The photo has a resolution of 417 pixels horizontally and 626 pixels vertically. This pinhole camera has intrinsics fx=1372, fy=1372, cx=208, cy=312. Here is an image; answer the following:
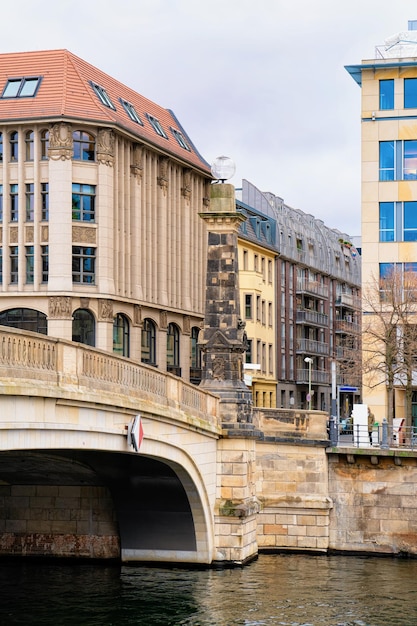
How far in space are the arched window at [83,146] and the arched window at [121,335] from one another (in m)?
8.06

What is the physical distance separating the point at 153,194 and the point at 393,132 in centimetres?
1663

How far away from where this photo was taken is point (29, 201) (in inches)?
2643

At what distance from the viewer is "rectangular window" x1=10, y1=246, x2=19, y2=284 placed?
6700cm

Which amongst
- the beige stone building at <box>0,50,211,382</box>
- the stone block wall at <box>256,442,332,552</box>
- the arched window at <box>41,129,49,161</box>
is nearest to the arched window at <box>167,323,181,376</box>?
the beige stone building at <box>0,50,211,382</box>

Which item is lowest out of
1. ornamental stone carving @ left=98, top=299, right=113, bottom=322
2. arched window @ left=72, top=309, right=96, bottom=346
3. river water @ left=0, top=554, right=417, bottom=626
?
river water @ left=0, top=554, right=417, bottom=626

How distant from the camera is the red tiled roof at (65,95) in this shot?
2598 inches

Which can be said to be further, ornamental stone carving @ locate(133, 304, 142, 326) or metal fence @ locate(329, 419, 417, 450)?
ornamental stone carving @ locate(133, 304, 142, 326)

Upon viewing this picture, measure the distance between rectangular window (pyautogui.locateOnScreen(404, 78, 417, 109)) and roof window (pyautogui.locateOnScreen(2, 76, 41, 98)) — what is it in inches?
731

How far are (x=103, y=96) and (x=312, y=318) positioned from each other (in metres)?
37.7

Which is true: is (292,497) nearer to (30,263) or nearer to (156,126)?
(30,263)

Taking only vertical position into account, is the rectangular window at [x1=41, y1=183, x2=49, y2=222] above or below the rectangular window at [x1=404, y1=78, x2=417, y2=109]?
below

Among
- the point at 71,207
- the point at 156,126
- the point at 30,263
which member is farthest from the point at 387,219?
the point at 156,126

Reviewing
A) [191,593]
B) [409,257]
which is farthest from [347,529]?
[409,257]

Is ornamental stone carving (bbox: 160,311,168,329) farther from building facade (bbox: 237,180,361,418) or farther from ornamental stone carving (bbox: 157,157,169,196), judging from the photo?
building facade (bbox: 237,180,361,418)
